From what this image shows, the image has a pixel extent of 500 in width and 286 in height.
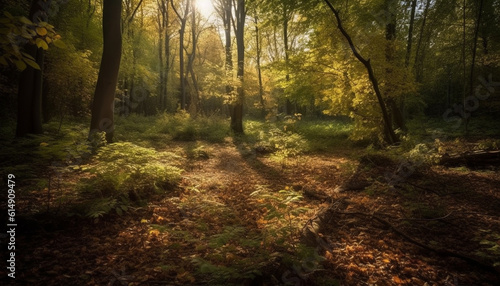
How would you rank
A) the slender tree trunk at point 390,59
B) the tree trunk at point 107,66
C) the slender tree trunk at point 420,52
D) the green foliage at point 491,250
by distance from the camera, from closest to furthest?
the green foliage at point 491,250
the tree trunk at point 107,66
the slender tree trunk at point 390,59
the slender tree trunk at point 420,52

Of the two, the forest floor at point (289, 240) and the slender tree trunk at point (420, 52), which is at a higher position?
the slender tree trunk at point (420, 52)

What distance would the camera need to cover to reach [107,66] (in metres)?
7.62

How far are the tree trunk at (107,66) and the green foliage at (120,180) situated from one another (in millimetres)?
3081

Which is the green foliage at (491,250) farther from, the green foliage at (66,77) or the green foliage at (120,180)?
the green foliage at (66,77)

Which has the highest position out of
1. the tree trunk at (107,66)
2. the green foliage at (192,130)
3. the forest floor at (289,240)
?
the tree trunk at (107,66)

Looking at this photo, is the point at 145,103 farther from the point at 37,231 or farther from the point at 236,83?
the point at 37,231

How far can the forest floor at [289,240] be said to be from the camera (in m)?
2.67

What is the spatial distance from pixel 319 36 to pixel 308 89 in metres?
4.92

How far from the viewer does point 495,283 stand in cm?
271

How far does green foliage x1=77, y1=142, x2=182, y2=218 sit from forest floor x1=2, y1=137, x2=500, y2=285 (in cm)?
26

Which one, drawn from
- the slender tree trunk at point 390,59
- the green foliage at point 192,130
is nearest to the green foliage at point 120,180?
the green foliage at point 192,130

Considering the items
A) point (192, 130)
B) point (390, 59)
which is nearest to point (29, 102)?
point (192, 130)

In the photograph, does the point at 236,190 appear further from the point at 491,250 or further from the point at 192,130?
the point at 192,130

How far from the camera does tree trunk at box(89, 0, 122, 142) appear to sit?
7602mm
